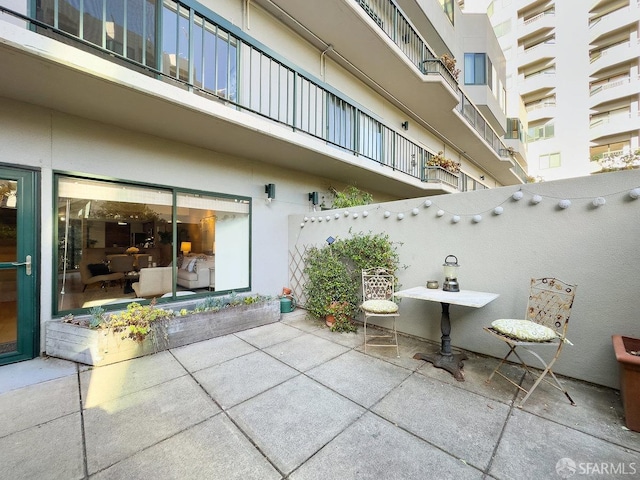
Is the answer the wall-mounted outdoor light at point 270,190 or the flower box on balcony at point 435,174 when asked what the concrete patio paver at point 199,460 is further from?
the flower box on balcony at point 435,174

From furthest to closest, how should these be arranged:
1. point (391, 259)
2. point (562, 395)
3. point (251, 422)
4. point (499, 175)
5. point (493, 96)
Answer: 1. point (499, 175)
2. point (493, 96)
3. point (391, 259)
4. point (562, 395)
5. point (251, 422)

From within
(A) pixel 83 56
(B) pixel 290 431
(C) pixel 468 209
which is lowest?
(B) pixel 290 431

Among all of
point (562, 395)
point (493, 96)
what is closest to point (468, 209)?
point (562, 395)

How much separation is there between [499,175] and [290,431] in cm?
1959

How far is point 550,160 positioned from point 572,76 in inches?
262

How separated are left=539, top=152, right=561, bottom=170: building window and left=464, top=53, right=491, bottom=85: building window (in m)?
16.9

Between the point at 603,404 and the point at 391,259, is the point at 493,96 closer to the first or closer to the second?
the point at 391,259

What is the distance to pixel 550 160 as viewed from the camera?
23.1m

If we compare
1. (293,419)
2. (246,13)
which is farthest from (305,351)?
(246,13)

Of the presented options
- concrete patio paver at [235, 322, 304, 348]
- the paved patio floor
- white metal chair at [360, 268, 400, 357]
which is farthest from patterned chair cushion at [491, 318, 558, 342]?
concrete patio paver at [235, 322, 304, 348]

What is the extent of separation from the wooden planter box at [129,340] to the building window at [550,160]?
30.1 meters

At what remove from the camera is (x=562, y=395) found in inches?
98.7

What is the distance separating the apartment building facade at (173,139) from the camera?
311 centimetres

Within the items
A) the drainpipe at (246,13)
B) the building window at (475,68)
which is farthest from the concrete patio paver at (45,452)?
the building window at (475,68)
